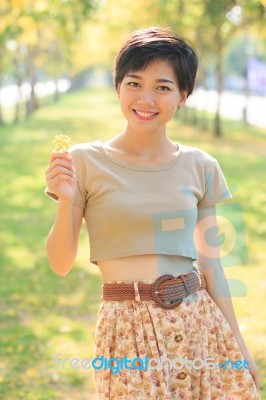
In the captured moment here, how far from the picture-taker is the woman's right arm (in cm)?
200

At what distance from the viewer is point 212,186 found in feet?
7.52

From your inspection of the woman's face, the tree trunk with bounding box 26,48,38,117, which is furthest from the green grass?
the tree trunk with bounding box 26,48,38,117

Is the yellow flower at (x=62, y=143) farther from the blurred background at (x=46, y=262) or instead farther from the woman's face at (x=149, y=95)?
the blurred background at (x=46, y=262)

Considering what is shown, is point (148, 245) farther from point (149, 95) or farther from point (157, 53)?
point (157, 53)

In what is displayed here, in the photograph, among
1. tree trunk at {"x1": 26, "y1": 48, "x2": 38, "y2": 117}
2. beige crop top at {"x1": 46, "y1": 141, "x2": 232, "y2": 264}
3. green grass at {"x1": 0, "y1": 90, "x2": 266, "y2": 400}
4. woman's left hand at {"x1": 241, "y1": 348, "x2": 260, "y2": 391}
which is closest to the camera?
beige crop top at {"x1": 46, "y1": 141, "x2": 232, "y2": 264}

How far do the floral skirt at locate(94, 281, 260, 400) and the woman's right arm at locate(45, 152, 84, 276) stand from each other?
0.69ft

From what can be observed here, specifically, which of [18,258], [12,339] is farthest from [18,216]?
[12,339]

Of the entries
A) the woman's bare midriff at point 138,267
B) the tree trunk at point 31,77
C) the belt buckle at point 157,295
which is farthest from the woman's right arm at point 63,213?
the tree trunk at point 31,77

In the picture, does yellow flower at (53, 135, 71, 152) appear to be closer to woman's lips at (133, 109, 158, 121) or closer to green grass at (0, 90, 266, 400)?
woman's lips at (133, 109, 158, 121)

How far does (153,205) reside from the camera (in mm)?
2104

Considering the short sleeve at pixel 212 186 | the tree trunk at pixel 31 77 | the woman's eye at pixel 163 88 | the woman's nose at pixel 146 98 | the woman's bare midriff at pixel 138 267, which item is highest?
the tree trunk at pixel 31 77

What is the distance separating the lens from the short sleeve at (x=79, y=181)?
211 centimetres

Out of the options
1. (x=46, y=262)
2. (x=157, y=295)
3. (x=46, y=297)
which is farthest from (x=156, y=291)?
(x=46, y=262)

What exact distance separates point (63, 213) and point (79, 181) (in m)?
0.14
